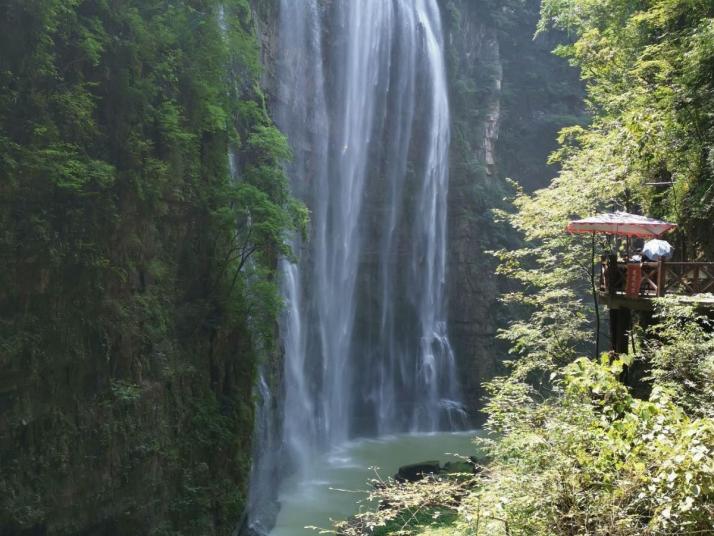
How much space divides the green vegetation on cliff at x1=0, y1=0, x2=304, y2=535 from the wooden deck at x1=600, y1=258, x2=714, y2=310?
26.2 ft

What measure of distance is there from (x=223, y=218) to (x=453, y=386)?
2053 centimetres

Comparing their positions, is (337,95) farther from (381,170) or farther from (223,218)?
(223,218)

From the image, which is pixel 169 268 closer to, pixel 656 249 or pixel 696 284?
pixel 656 249

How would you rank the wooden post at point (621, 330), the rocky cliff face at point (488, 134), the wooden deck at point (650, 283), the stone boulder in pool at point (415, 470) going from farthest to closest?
1. the rocky cliff face at point (488, 134)
2. the stone boulder in pool at point (415, 470)
3. the wooden post at point (621, 330)
4. the wooden deck at point (650, 283)

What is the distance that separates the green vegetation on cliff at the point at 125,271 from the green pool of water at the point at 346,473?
3292 mm

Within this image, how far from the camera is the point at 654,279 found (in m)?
10.9

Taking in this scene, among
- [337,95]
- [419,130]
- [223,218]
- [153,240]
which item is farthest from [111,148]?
[419,130]

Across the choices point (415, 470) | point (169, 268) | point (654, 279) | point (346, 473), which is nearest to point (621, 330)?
point (654, 279)

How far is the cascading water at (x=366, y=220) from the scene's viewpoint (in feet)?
87.2

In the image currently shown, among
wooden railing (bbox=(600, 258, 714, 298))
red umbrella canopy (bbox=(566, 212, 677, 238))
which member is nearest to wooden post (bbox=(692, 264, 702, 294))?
wooden railing (bbox=(600, 258, 714, 298))

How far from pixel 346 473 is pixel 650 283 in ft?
47.0

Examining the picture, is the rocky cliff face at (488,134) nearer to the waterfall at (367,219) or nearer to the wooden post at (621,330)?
the waterfall at (367,219)

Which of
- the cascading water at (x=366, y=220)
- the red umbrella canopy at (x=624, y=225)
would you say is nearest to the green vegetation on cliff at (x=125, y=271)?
the red umbrella canopy at (x=624, y=225)

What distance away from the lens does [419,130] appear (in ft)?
111
